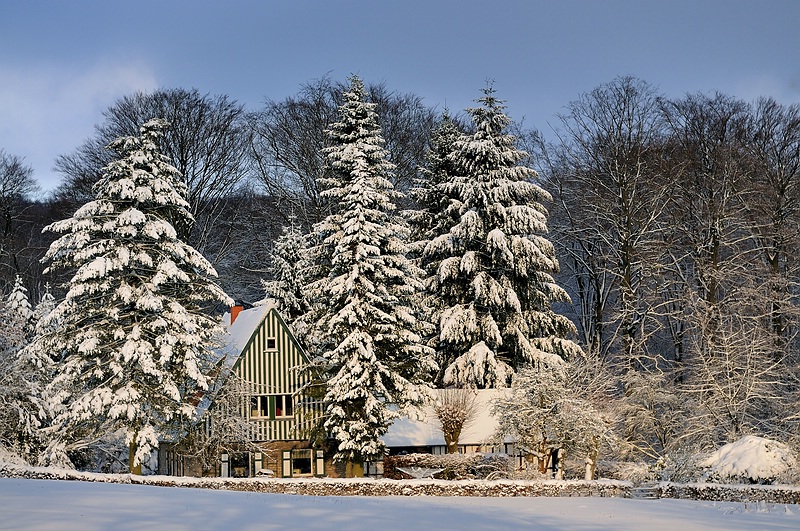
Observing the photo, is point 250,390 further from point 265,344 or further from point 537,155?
point 537,155

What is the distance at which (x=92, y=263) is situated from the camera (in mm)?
25172

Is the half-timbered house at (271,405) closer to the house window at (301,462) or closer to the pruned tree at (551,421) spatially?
the house window at (301,462)

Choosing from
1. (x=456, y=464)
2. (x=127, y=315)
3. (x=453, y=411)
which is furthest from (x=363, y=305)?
(x=127, y=315)

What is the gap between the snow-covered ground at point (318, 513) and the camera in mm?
12445

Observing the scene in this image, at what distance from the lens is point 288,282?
39125 mm

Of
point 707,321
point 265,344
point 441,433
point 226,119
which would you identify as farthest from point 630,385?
point 226,119

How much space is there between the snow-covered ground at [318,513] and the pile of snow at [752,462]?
2.63 metres

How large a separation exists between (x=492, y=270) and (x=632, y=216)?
7.93 metres

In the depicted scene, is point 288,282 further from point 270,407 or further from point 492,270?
point 492,270

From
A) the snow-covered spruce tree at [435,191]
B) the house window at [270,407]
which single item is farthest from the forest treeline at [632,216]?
the house window at [270,407]

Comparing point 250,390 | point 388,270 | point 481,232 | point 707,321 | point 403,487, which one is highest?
point 481,232

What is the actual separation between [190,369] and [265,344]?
290 inches

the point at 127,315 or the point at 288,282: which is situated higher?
the point at 288,282

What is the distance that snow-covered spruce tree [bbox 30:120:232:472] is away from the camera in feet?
82.5
